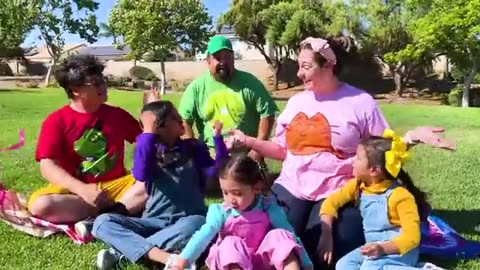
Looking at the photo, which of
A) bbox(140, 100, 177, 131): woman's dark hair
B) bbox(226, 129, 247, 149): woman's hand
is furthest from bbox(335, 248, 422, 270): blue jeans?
bbox(140, 100, 177, 131): woman's dark hair

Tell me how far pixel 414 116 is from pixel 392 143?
1751 centimetres

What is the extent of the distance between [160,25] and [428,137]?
142 ft

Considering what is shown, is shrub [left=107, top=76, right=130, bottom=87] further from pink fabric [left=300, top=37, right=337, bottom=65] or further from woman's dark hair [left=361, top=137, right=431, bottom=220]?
woman's dark hair [left=361, top=137, right=431, bottom=220]

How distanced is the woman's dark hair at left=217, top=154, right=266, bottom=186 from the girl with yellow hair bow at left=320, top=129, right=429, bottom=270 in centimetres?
63

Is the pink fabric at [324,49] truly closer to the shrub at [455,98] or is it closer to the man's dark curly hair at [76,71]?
the man's dark curly hair at [76,71]

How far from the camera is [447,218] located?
5.80m

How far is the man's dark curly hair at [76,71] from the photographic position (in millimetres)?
4906

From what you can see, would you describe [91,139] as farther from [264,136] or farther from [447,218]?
[447,218]

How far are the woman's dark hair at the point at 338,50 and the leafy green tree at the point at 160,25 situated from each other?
40.7 meters

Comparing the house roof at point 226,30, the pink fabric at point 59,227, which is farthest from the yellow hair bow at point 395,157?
the house roof at point 226,30

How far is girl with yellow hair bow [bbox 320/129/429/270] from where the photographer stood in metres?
3.84

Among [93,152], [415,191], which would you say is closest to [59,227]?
[93,152]

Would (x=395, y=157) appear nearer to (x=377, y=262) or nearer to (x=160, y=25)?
(x=377, y=262)

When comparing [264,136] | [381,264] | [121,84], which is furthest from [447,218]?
[121,84]
